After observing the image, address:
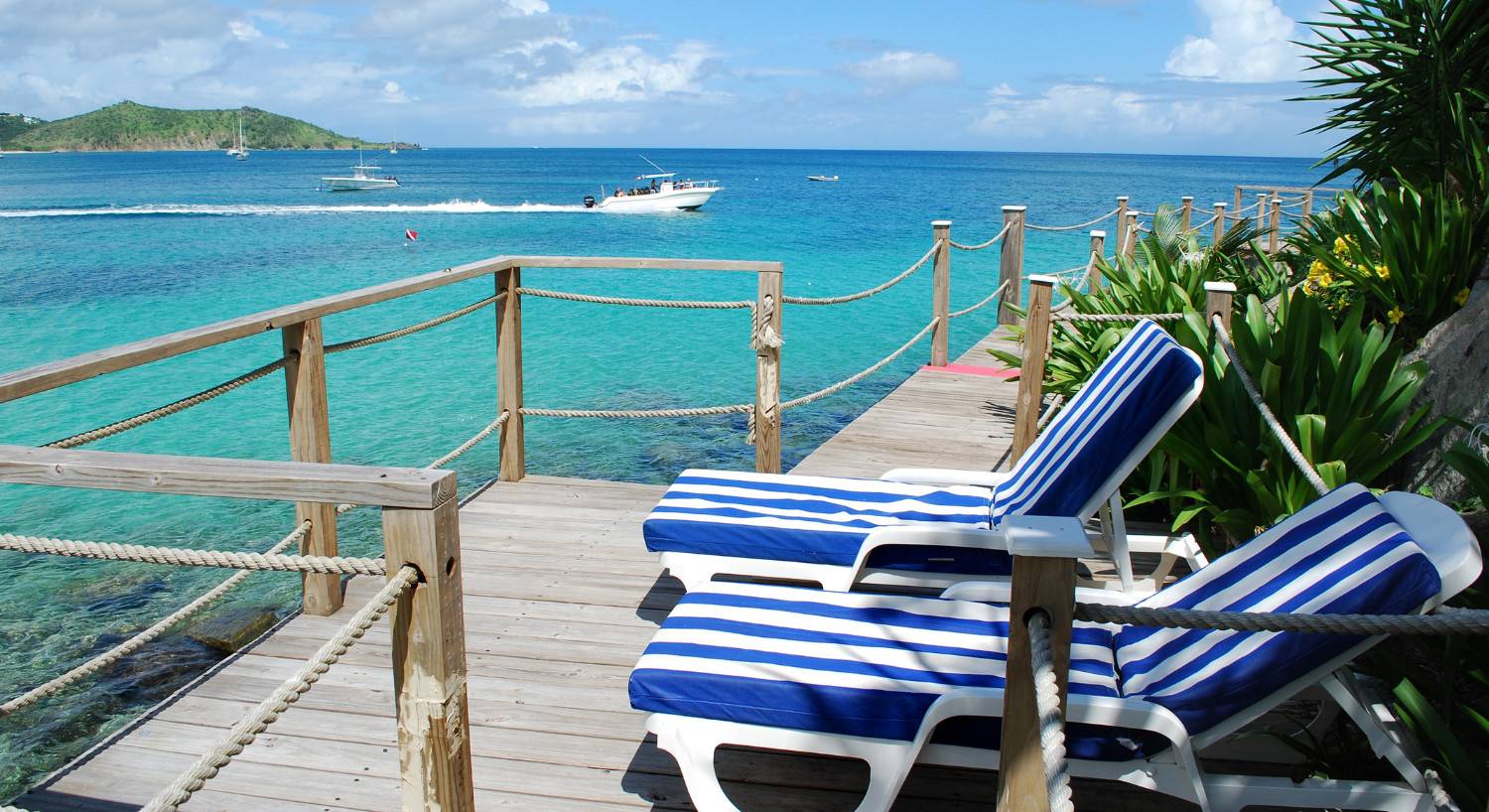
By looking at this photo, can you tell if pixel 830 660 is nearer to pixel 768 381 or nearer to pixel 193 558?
pixel 193 558

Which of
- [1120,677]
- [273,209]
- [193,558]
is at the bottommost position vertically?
[1120,677]

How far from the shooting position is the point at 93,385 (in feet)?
47.7

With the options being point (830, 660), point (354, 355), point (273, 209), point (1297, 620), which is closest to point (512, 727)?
point (830, 660)

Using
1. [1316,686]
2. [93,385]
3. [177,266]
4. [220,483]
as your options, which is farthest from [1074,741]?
[177,266]

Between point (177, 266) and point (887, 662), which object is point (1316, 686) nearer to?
point (887, 662)

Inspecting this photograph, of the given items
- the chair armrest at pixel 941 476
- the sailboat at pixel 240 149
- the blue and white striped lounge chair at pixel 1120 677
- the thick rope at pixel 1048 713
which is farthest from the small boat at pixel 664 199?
the sailboat at pixel 240 149

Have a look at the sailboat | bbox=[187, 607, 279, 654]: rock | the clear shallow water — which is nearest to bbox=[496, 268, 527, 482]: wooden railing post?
bbox=[187, 607, 279, 654]: rock

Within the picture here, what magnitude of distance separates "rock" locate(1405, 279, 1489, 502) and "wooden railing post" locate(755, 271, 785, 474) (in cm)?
263

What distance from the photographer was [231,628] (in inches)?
235

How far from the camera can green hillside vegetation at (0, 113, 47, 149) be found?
142 metres

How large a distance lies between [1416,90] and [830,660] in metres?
6.35

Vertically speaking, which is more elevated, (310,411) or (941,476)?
(310,411)

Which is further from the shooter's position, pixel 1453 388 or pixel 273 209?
pixel 273 209

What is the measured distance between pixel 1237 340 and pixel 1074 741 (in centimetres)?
256
